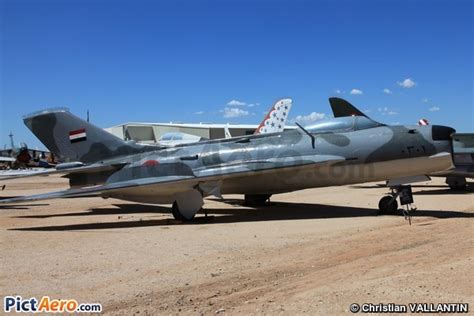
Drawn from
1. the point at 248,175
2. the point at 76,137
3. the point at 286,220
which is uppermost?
the point at 76,137

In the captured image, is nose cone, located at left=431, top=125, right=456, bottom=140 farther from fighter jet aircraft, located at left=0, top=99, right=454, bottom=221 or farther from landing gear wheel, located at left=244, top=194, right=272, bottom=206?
landing gear wheel, located at left=244, top=194, right=272, bottom=206

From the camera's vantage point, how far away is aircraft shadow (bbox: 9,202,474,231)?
11766 millimetres

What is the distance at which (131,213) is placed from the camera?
48.0 feet

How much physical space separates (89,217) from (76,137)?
108 inches

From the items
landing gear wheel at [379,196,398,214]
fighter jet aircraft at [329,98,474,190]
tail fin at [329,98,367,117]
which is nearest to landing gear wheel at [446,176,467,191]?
fighter jet aircraft at [329,98,474,190]

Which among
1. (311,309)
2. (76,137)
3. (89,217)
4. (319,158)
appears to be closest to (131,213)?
(89,217)

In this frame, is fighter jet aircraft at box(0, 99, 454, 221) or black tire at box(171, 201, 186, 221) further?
black tire at box(171, 201, 186, 221)

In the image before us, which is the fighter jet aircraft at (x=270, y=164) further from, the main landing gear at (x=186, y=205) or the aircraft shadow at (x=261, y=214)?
the aircraft shadow at (x=261, y=214)

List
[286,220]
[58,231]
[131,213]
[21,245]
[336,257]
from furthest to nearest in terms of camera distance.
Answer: [131,213] → [286,220] → [58,231] → [21,245] → [336,257]

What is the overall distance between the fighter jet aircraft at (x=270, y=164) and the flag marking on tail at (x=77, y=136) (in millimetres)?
952

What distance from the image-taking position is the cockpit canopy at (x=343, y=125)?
13094 mm

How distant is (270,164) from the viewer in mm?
12484

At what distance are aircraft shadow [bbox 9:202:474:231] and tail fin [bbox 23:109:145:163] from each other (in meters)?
2.10

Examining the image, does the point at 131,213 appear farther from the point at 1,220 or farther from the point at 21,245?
the point at 21,245
